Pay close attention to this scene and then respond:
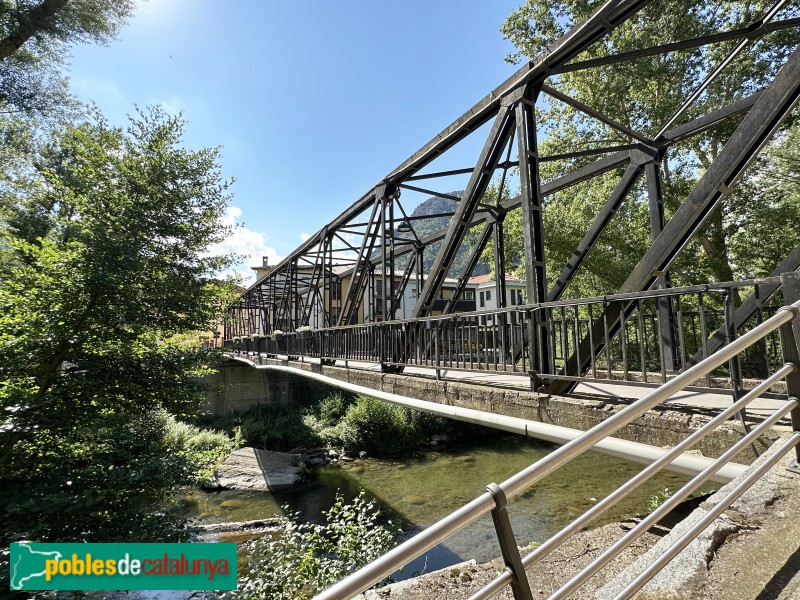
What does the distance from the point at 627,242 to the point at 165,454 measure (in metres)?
15.1

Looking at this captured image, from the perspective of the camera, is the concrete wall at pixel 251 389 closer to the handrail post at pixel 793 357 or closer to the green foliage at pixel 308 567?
the green foliage at pixel 308 567

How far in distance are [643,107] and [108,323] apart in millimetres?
16393

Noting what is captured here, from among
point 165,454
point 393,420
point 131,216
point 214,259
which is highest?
point 131,216

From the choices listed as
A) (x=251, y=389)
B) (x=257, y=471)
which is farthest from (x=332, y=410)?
(x=257, y=471)

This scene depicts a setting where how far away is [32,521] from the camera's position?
5.84 m

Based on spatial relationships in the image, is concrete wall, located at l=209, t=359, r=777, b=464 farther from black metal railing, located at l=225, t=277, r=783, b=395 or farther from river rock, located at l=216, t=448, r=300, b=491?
river rock, located at l=216, t=448, r=300, b=491

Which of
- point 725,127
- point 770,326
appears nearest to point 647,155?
point 770,326

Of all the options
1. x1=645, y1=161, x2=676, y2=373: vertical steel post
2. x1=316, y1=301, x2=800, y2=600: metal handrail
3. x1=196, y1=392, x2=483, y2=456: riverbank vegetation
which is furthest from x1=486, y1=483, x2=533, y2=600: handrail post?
x1=196, y1=392, x2=483, y2=456: riverbank vegetation

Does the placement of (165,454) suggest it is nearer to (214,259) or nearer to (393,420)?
(214,259)

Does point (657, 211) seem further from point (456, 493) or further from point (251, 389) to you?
point (251, 389)

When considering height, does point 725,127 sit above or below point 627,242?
above

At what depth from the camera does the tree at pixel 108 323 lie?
6.66 metres

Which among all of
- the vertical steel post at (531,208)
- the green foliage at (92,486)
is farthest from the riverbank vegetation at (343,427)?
the vertical steel post at (531,208)

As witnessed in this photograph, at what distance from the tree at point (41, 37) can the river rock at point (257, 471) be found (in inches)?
568
